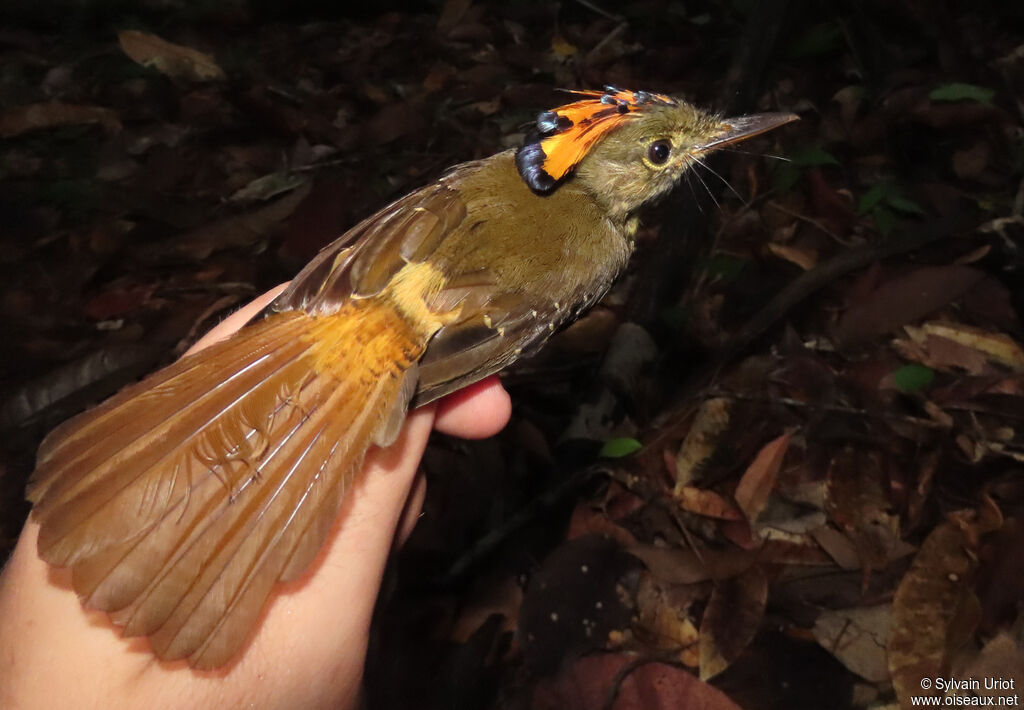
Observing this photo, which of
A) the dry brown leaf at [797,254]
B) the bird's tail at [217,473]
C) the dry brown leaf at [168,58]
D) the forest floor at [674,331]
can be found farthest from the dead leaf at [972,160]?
the dry brown leaf at [168,58]

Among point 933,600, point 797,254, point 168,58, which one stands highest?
point 168,58

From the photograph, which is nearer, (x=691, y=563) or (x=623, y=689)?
(x=623, y=689)

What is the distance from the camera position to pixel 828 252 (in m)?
2.66

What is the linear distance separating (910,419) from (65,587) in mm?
2221

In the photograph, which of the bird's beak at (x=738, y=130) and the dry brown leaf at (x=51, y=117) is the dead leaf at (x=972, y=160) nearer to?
the bird's beak at (x=738, y=130)

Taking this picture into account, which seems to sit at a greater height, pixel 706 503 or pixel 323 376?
pixel 323 376

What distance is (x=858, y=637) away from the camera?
71.2 inches

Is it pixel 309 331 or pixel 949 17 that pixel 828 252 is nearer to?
pixel 949 17

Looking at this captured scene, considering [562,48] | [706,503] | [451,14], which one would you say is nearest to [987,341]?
[706,503]

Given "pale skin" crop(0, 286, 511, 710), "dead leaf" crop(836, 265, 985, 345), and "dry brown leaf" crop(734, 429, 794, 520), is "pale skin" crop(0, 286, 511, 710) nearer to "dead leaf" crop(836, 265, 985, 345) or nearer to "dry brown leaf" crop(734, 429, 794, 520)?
"dry brown leaf" crop(734, 429, 794, 520)

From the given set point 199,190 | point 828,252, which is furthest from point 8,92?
point 828,252

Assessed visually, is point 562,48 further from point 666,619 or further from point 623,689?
point 623,689

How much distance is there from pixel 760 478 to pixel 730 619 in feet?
1.46

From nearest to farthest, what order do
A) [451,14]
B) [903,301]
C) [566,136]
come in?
1. [566,136]
2. [903,301]
3. [451,14]
